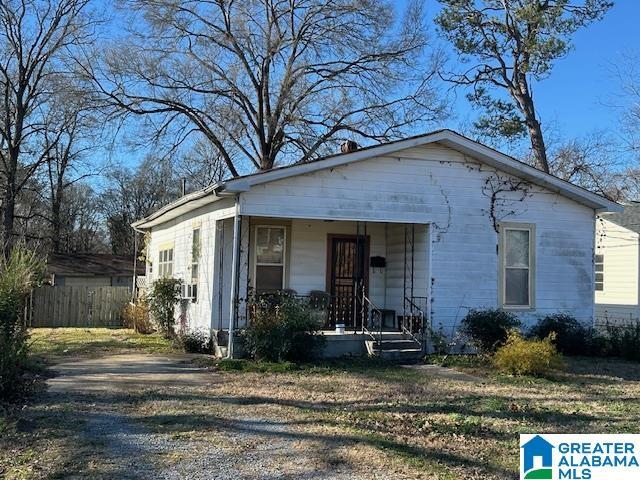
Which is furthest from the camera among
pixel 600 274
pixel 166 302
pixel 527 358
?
pixel 600 274

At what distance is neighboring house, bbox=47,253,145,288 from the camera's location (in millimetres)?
33750

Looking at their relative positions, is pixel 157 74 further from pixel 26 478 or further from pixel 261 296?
pixel 26 478

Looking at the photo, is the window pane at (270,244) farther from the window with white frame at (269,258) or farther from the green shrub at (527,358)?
the green shrub at (527,358)

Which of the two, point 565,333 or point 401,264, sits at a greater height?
point 401,264

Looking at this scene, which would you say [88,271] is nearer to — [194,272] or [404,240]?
[194,272]

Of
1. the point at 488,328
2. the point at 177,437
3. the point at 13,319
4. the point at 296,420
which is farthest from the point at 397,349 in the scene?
the point at 13,319

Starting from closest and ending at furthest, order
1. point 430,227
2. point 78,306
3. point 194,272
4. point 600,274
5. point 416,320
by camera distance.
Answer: point 430,227 < point 416,320 < point 194,272 < point 600,274 < point 78,306

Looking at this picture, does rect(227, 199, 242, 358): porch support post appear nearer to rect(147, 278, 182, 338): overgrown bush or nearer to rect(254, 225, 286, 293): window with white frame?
rect(254, 225, 286, 293): window with white frame

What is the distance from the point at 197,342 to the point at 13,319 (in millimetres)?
5363

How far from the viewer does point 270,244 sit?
45.9 feet

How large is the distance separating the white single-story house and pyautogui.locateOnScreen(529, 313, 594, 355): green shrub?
0.27m

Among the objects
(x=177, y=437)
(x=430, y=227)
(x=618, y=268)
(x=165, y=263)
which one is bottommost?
(x=177, y=437)

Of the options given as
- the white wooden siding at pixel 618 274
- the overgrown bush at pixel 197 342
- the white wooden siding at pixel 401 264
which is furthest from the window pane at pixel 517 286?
the white wooden siding at pixel 618 274

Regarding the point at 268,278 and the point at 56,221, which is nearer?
the point at 268,278
